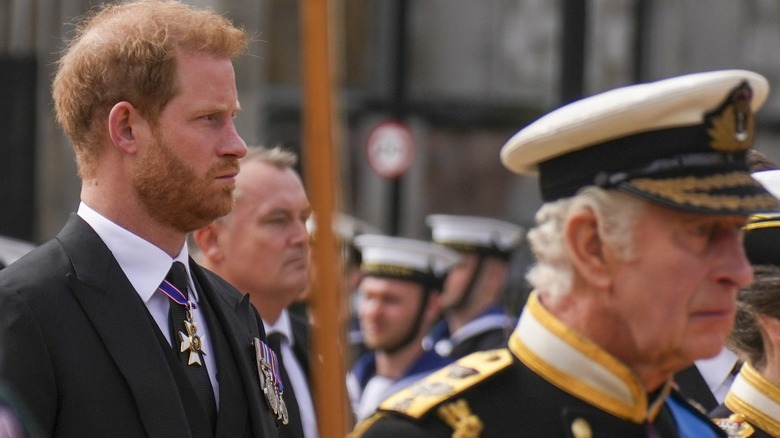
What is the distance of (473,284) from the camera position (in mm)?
10242

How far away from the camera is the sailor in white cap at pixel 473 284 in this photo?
31.3 ft

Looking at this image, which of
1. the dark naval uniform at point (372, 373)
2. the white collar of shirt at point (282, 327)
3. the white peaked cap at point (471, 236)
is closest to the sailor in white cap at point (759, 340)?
the white collar of shirt at point (282, 327)

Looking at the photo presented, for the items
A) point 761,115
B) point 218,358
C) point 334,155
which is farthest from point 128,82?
point 761,115

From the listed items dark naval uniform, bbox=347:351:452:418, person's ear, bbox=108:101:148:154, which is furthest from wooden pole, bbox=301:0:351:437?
dark naval uniform, bbox=347:351:452:418

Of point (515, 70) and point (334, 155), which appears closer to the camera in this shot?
point (334, 155)

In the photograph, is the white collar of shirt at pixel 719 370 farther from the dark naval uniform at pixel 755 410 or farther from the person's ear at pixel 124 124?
the person's ear at pixel 124 124

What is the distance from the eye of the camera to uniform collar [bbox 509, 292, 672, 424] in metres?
2.91

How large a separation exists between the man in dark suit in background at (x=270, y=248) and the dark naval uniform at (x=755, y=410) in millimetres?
1883

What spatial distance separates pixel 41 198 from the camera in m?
14.6

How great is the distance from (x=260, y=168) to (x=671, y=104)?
2731mm

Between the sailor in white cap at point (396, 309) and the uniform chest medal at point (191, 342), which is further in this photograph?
the sailor in white cap at point (396, 309)

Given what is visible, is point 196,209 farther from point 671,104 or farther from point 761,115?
point 761,115

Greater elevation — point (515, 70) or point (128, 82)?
point (128, 82)

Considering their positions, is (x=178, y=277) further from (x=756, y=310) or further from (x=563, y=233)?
(x=756, y=310)
